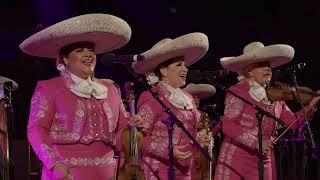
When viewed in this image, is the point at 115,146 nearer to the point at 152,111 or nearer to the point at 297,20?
the point at 152,111

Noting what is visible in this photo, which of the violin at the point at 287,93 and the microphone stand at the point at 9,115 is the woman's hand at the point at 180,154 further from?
the violin at the point at 287,93

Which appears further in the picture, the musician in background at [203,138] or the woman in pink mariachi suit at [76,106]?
the musician in background at [203,138]

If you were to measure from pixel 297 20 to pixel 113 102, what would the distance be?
5.14 m

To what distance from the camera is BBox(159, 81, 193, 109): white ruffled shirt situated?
5.16 m

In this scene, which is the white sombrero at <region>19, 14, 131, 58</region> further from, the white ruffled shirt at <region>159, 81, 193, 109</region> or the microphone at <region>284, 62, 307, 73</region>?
the microphone at <region>284, 62, 307, 73</region>

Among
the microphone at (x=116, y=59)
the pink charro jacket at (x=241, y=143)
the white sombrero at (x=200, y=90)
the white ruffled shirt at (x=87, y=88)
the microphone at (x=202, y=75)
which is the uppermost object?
the microphone at (x=116, y=59)

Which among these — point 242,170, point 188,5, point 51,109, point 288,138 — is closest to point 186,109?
point 242,170

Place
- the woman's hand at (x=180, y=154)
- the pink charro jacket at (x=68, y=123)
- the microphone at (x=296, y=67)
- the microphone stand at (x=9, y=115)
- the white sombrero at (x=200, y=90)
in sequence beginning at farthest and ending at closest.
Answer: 1. the white sombrero at (x=200, y=90)
2. the microphone at (x=296, y=67)
3. the woman's hand at (x=180, y=154)
4. the microphone stand at (x=9, y=115)
5. the pink charro jacket at (x=68, y=123)

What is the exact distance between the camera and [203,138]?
511 centimetres

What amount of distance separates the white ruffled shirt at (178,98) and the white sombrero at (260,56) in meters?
1.18

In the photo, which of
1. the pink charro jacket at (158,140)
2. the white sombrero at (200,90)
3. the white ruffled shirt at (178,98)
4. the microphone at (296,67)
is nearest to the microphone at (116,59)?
the pink charro jacket at (158,140)

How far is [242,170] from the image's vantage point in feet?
18.9

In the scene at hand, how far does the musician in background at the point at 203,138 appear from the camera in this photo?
527 cm

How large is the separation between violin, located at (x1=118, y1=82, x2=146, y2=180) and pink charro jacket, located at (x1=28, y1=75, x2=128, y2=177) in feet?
0.35
